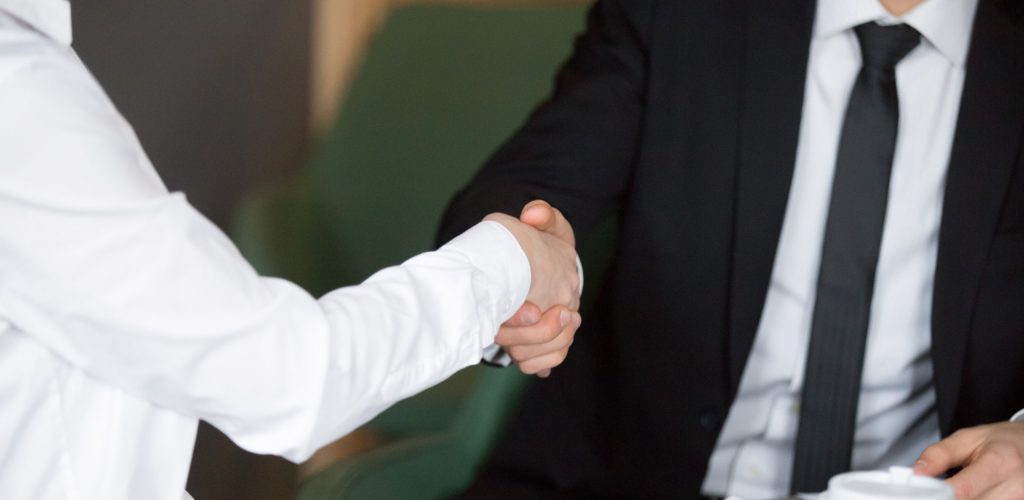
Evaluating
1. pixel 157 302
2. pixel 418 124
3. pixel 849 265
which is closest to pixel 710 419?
pixel 849 265

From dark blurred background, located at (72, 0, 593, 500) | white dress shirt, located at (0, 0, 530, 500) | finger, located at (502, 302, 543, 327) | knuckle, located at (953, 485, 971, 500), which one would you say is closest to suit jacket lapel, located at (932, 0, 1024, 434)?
knuckle, located at (953, 485, 971, 500)

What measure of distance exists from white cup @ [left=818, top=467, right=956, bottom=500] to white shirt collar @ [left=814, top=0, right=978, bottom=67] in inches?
30.5

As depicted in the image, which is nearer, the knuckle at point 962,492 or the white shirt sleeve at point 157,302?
the white shirt sleeve at point 157,302

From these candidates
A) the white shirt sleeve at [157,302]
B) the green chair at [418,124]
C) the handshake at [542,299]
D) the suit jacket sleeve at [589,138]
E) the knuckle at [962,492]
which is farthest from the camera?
the green chair at [418,124]

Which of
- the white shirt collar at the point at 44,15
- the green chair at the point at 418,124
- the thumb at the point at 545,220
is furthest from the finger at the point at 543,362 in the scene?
the green chair at the point at 418,124

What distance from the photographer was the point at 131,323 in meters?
0.83

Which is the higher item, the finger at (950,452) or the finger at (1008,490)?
the finger at (950,452)

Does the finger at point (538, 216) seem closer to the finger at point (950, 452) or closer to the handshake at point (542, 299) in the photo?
the handshake at point (542, 299)

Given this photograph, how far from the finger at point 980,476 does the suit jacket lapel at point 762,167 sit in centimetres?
46

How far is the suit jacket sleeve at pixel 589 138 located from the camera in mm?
1650

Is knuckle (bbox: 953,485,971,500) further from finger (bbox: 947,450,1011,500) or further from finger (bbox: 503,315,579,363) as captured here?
finger (bbox: 503,315,579,363)

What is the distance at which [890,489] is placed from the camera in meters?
0.92

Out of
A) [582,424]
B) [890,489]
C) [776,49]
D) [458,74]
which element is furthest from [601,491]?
[458,74]

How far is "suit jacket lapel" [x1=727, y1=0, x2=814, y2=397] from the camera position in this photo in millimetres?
1564
